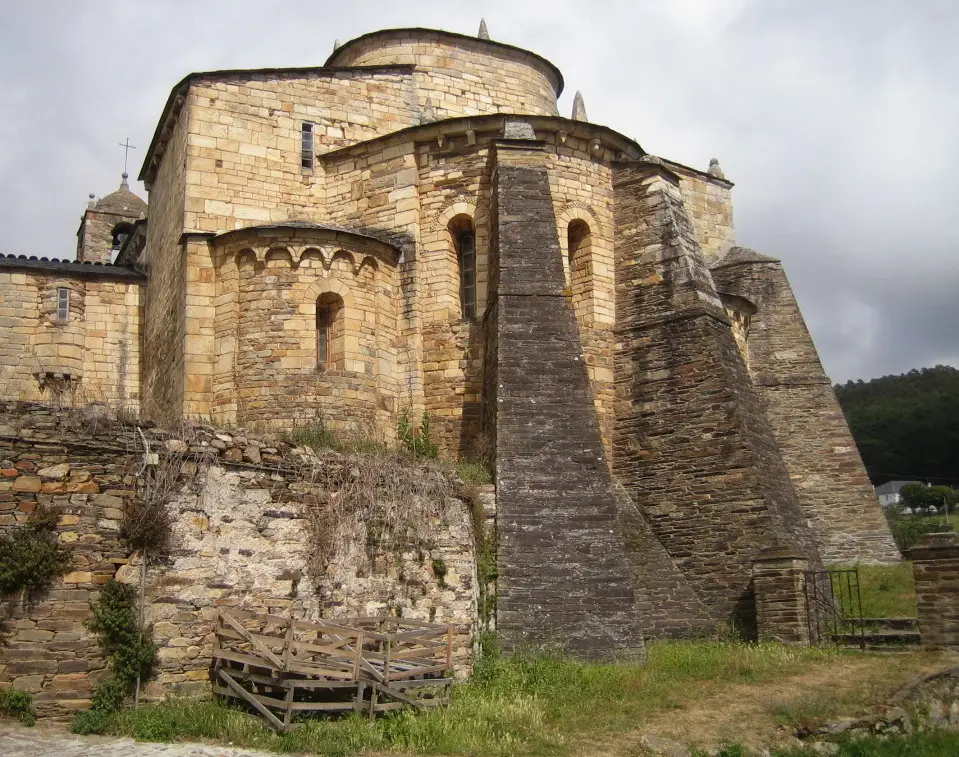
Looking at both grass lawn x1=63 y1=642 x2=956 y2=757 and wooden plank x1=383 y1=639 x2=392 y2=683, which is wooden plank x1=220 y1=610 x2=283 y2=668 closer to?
grass lawn x1=63 y1=642 x2=956 y2=757

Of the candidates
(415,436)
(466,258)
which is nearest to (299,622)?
(415,436)

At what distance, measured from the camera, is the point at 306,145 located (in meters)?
19.3

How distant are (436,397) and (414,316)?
149 cm

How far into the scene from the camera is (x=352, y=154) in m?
19.1

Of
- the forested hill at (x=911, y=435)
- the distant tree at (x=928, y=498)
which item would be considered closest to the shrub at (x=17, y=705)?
the distant tree at (x=928, y=498)

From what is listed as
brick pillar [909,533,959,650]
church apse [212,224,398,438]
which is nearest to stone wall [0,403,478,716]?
church apse [212,224,398,438]

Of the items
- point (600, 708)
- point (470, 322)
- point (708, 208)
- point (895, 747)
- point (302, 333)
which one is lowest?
point (895, 747)

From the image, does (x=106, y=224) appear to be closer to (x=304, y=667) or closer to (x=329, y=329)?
(x=329, y=329)

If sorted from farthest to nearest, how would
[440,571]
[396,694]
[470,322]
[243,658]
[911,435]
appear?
[911,435] < [470,322] < [440,571] < [396,694] < [243,658]

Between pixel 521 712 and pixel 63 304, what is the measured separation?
1381cm

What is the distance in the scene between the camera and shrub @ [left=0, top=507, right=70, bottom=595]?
934 cm

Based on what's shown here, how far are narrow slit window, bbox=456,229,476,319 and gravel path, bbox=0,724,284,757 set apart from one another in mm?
9950

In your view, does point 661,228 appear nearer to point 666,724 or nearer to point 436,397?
point 436,397

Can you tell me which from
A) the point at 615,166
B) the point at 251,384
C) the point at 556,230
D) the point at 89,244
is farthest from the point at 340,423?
the point at 89,244
